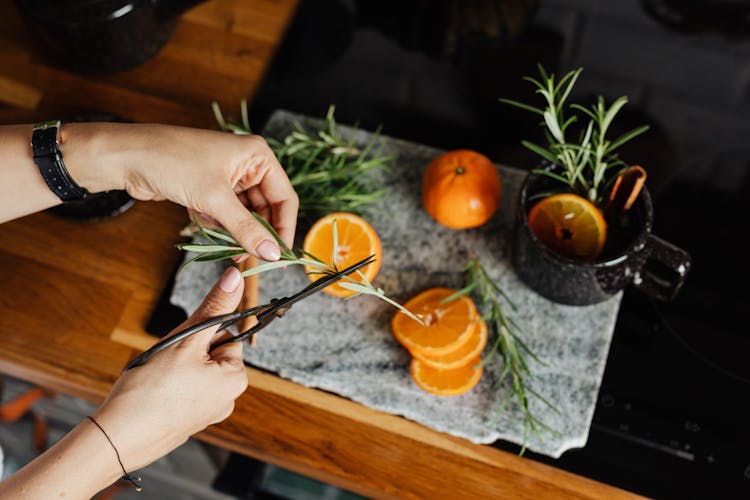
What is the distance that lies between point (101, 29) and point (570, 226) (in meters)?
0.76

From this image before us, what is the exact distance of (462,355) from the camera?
36.0 inches

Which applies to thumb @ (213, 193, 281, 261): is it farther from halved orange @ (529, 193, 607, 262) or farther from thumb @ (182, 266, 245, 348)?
halved orange @ (529, 193, 607, 262)

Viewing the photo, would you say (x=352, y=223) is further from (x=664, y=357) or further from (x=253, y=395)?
(x=664, y=357)

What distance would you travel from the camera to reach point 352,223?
38.4 inches

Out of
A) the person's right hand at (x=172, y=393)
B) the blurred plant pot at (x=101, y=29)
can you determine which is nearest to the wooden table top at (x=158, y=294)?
the blurred plant pot at (x=101, y=29)

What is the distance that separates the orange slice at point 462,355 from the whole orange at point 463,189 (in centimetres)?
15

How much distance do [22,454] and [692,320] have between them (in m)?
1.55

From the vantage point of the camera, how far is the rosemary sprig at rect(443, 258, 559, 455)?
907mm

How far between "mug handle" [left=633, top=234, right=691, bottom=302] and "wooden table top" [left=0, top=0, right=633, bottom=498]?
0.26 meters

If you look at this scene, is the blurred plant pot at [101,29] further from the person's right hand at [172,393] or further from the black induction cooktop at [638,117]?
the person's right hand at [172,393]

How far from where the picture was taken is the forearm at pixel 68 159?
88 cm

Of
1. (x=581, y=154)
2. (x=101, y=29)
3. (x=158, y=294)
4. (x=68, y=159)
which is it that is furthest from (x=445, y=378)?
(x=101, y=29)

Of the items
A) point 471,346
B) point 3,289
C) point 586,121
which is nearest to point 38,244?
point 3,289

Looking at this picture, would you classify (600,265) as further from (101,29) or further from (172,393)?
(101,29)
